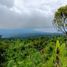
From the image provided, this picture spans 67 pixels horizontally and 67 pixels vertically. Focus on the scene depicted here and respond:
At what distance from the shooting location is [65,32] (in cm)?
3194

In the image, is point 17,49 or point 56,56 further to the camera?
point 17,49

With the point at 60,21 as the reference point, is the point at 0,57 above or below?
below

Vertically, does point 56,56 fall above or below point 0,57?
above

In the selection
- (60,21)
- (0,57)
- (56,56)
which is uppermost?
(60,21)

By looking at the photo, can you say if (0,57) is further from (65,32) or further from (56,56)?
(56,56)

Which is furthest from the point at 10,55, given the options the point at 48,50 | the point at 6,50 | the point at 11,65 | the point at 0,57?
the point at 11,65

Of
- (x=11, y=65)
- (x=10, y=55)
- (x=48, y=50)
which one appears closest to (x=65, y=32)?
(x=48, y=50)

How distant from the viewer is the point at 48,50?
2842cm

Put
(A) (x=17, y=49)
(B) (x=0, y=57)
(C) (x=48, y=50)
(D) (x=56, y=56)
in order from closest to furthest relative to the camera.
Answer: (D) (x=56, y=56) → (C) (x=48, y=50) → (B) (x=0, y=57) → (A) (x=17, y=49)

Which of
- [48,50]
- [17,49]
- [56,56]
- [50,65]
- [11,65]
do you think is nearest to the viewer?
[56,56]

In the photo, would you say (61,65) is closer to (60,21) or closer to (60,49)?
(60,49)

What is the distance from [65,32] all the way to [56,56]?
24.5 metres

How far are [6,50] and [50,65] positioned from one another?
1108 inches

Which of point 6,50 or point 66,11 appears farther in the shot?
point 6,50
